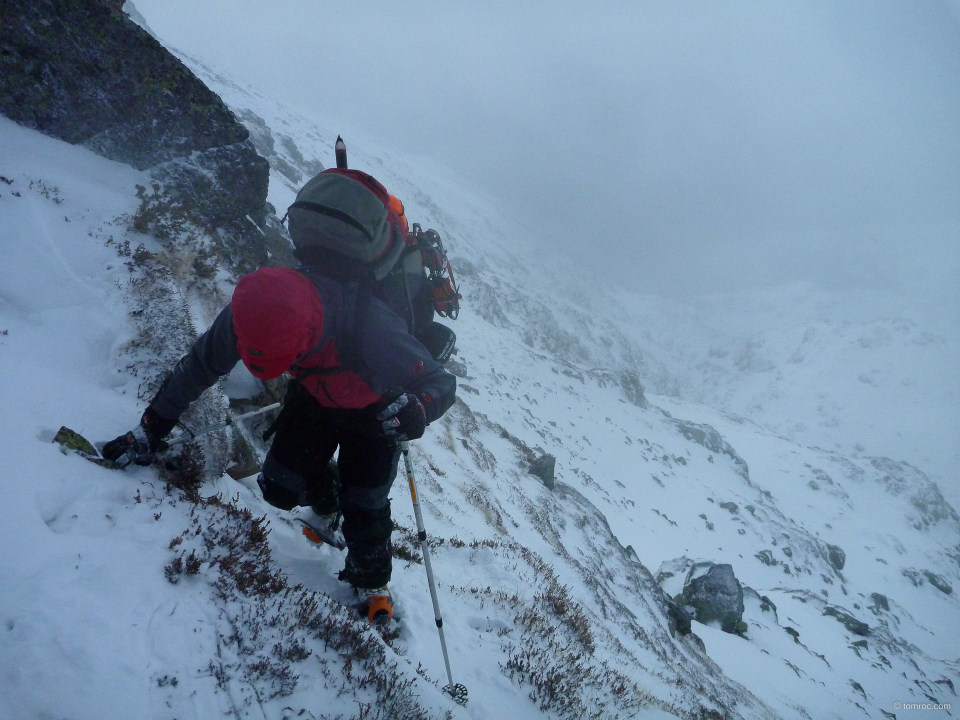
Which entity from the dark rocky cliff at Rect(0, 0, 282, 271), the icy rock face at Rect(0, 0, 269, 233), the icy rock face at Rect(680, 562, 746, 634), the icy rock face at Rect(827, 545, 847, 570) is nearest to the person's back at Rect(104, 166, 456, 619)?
the dark rocky cliff at Rect(0, 0, 282, 271)

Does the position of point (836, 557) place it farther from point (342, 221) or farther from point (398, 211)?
point (342, 221)

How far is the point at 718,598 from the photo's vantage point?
18.4m

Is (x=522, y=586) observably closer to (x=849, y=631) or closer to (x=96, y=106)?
(x=96, y=106)

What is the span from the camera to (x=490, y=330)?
68.9m

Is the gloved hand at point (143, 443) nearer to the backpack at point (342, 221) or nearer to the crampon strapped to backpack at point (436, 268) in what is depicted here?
the backpack at point (342, 221)

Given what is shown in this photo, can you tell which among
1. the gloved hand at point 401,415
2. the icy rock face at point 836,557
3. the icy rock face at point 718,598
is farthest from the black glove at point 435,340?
the icy rock face at point 836,557

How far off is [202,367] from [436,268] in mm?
2243

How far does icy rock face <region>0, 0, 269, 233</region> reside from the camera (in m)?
6.79

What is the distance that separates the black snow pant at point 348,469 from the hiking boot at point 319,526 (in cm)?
54

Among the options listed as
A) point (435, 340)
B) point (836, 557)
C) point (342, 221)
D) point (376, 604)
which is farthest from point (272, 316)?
point (836, 557)

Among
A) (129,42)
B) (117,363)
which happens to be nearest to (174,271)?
(117,363)

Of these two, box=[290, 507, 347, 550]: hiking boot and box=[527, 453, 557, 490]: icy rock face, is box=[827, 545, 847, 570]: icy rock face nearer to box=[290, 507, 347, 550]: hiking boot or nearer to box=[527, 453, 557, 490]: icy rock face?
box=[527, 453, 557, 490]: icy rock face

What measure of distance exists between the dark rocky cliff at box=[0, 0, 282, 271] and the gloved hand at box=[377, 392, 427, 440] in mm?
6336

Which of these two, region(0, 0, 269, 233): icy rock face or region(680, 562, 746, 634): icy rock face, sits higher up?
region(0, 0, 269, 233): icy rock face
